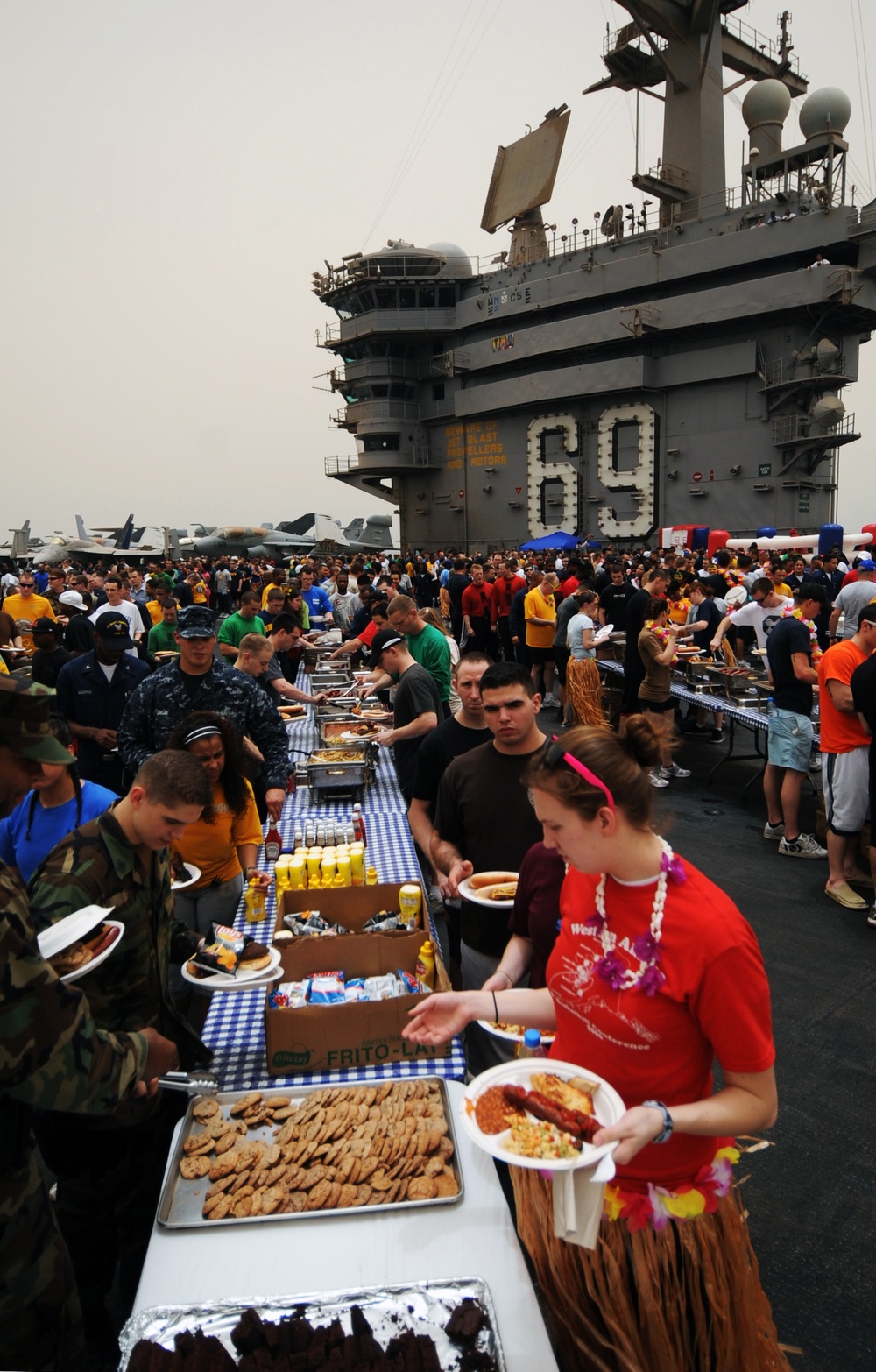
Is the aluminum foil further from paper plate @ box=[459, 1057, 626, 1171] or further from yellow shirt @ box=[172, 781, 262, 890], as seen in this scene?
yellow shirt @ box=[172, 781, 262, 890]

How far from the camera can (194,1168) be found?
8.09 ft

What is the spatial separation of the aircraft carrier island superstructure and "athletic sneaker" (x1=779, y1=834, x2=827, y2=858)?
913 inches

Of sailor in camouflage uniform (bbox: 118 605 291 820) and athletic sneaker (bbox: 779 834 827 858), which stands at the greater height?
sailor in camouflage uniform (bbox: 118 605 291 820)

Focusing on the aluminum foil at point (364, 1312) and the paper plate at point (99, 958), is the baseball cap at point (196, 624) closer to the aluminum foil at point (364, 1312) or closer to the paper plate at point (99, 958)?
the paper plate at point (99, 958)

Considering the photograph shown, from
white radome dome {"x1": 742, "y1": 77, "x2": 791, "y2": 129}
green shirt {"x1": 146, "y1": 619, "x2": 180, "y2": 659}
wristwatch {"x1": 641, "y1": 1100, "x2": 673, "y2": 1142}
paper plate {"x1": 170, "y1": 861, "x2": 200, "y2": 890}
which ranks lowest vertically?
paper plate {"x1": 170, "y1": 861, "x2": 200, "y2": 890}

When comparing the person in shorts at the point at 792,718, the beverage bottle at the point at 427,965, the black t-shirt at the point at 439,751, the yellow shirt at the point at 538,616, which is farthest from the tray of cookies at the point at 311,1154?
the yellow shirt at the point at 538,616

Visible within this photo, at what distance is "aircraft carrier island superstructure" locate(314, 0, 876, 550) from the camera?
27.4 meters

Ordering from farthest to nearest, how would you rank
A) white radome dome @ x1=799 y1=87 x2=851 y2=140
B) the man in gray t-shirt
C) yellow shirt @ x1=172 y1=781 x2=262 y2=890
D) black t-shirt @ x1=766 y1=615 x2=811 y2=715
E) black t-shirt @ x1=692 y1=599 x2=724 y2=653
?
1. white radome dome @ x1=799 y1=87 x2=851 y2=140
2. black t-shirt @ x1=692 y1=599 x2=724 y2=653
3. the man in gray t-shirt
4. black t-shirt @ x1=766 y1=615 x2=811 y2=715
5. yellow shirt @ x1=172 y1=781 x2=262 y2=890

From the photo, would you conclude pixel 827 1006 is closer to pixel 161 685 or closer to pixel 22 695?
pixel 161 685

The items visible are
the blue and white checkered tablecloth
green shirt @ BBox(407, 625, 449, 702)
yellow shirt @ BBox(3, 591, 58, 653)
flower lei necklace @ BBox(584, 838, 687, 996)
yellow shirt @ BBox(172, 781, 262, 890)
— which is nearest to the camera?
flower lei necklace @ BBox(584, 838, 687, 996)

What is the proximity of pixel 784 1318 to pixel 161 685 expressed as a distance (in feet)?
14.9

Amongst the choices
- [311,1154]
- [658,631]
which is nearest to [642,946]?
[311,1154]

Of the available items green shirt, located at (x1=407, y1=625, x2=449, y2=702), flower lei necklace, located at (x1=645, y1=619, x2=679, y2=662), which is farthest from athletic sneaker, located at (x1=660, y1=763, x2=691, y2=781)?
green shirt, located at (x1=407, y1=625, x2=449, y2=702)

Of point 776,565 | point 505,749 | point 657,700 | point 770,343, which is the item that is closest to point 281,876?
point 505,749
